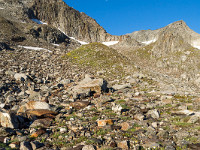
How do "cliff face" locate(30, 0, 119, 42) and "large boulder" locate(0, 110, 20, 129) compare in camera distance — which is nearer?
"large boulder" locate(0, 110, 20, 129)

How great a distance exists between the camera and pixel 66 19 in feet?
474

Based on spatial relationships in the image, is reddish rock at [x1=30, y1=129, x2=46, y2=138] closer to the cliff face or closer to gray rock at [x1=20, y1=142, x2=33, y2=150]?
gray rock at [x1=20, y1=142, x2=33, y2=150]

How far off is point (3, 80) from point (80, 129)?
708 inches

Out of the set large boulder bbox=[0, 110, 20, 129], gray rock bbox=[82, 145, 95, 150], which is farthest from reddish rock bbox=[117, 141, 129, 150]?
large boulder bbox=[0, 110, 20, 129]

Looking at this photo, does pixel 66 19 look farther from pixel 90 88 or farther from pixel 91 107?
pixel 91 107

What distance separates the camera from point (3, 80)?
22250 millimetres

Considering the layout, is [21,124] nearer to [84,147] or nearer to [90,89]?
[84,147]

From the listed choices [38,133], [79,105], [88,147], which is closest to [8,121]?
[38,133]

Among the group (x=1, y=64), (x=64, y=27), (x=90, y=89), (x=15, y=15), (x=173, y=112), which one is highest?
(x=64, y=27)

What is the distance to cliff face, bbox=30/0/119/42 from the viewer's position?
13312 centimetres

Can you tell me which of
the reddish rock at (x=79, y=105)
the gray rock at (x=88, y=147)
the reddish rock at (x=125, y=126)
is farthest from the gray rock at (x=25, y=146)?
the reddish rock at (x=79, y=105)

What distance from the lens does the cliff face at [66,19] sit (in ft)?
437

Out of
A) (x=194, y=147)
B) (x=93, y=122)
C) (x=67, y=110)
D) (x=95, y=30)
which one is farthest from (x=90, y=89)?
(x=95, y=30)

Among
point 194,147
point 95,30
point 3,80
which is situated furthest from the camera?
point 95,30
